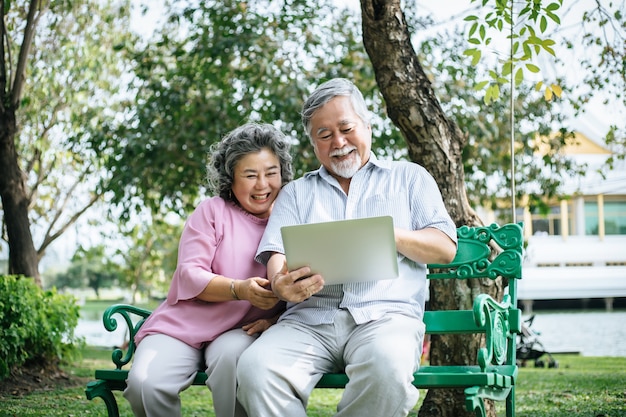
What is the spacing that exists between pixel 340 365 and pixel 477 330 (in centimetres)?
61

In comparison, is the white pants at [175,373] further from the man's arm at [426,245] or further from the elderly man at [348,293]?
the man's arm at [426,245]

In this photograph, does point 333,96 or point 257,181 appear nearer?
point 333,96

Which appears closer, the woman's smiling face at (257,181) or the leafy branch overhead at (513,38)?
the woman's smiling face at (257,181)

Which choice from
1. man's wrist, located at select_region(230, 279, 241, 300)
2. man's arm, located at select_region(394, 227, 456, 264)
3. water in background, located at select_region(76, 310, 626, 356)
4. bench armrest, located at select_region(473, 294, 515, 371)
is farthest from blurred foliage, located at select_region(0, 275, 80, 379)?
water in background, located at select_region(76, 310, 626, 356)

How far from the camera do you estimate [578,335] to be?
18906mm

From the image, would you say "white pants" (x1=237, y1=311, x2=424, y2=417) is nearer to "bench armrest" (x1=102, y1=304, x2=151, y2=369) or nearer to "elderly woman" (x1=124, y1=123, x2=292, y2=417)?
"elderly woman" (x1=124, y1=123, x2=292, y2=417)

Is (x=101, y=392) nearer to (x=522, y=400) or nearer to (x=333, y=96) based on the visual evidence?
(x=333, y=96)

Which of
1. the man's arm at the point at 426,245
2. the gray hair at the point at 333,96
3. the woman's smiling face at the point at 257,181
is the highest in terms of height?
the gray hair at the point at 333,96

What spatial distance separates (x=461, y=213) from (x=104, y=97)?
1040cm

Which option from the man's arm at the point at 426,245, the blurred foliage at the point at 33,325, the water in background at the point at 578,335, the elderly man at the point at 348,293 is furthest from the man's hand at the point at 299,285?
the water in background at the point at 578,335

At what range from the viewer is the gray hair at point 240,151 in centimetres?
334

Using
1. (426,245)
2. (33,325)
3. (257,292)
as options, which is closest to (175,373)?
(257,292)

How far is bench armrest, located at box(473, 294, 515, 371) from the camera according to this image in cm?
262

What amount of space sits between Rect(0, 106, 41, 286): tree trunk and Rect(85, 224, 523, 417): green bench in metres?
4.25
